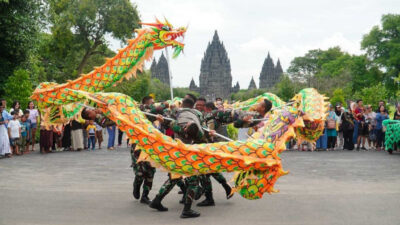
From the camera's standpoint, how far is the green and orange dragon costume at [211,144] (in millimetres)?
5750

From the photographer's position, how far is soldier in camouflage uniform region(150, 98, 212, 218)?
20.4 feet

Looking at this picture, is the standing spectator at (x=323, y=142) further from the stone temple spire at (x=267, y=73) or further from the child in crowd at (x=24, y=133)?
the stone temple spire at (x=267, y=73)

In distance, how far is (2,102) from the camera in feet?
42.9

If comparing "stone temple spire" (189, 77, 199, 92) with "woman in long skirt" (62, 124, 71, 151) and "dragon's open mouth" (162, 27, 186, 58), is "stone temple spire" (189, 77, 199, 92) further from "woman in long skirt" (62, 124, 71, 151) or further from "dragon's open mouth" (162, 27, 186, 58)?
"dragon's open mouth" (162, 27, 186, 58)

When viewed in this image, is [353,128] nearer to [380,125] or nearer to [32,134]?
[380,125]

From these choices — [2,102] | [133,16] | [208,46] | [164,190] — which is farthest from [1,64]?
[208,46]

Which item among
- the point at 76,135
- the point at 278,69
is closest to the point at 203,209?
the point at 76,135

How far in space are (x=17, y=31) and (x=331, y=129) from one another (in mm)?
14977

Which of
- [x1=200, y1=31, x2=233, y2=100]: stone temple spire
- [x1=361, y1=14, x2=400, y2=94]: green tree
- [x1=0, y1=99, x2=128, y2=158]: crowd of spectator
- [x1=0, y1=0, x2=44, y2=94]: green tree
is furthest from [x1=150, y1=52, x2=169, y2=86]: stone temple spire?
[x1=0, y1=99, x2=128, y2=158]: crowd of spectator

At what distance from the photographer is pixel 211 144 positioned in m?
5.88

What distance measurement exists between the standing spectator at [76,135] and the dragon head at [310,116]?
10.9 metres

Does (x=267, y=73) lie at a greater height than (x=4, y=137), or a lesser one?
greater

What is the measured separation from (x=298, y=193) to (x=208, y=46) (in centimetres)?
11143

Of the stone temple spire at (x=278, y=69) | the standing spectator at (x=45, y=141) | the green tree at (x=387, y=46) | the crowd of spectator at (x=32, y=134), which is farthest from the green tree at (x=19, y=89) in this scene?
the stone temple spire at (x=278, y=69)
